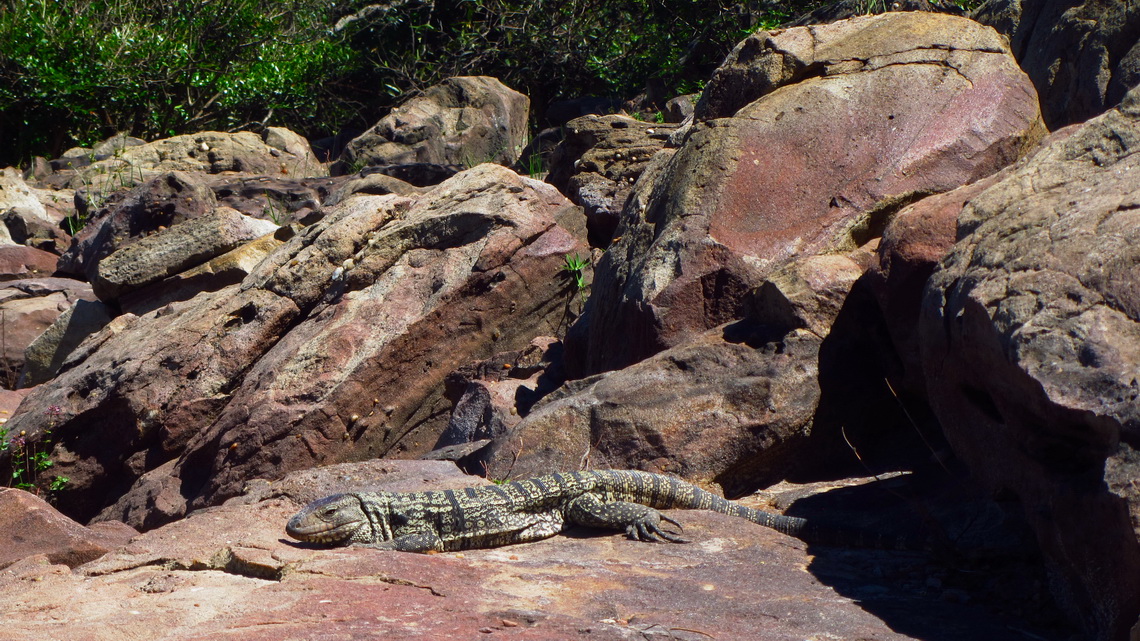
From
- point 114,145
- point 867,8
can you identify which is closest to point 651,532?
point 867,8

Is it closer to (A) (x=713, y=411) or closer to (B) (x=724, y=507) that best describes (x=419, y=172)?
(A) (x=713, y=411)

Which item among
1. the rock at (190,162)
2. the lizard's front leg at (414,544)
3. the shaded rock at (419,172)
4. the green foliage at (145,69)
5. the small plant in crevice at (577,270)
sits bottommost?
the lizard's front leg at (414,544)

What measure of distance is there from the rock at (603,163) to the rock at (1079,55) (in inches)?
139

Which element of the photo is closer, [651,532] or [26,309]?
[651,532]

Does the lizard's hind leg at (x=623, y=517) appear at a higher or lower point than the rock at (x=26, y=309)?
lower

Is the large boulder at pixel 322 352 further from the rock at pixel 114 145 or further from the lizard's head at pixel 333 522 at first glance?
the rock at pixel 114 145

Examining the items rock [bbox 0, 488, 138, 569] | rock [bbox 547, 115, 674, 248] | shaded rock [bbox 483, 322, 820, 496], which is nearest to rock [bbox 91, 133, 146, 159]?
rock [bbox 547, 115, 674, 248]

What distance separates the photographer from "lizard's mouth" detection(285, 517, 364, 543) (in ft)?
17.3

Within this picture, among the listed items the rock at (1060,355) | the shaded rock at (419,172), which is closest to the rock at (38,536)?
the rock at (1060,355)

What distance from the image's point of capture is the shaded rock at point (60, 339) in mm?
11844

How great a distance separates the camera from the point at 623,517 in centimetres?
555

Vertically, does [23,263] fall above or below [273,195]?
below

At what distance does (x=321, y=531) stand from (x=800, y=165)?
423cm

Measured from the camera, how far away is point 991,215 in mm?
5316
